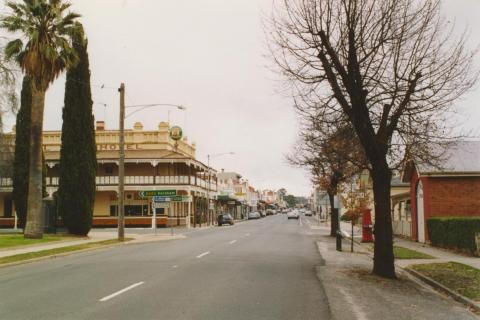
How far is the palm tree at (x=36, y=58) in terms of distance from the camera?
27.2 meters

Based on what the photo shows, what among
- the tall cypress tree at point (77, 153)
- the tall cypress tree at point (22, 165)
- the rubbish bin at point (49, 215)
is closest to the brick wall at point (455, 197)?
the tall cypress tree at point (77, 153)

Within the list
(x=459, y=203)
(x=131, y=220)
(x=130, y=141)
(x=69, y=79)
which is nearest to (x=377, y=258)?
(x=459, y=203)

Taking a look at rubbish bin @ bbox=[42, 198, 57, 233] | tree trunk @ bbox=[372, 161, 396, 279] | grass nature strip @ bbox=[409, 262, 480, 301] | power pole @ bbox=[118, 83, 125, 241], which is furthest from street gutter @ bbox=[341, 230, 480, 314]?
rubbish bin @ bbox=[42, 198, 57, 233]

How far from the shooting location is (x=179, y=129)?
57.0 metres

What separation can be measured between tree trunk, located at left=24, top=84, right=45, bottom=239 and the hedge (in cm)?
1957

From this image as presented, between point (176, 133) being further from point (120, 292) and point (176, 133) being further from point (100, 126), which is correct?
point (120, 292)

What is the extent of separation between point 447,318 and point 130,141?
52.5 metres

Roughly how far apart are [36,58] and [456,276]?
22.1 meters

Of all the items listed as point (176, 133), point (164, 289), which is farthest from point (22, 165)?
point (164, 289)

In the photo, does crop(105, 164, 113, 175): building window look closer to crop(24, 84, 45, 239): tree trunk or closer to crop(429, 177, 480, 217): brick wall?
crop(24, 84, 45, 239): tree trunk

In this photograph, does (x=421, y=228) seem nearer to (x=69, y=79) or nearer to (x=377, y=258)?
(x=377, y=258)

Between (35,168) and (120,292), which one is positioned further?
(35,168)

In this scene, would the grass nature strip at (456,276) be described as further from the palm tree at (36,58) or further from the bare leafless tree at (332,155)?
the palm tree at (36,58)

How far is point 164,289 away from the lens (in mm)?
11266
